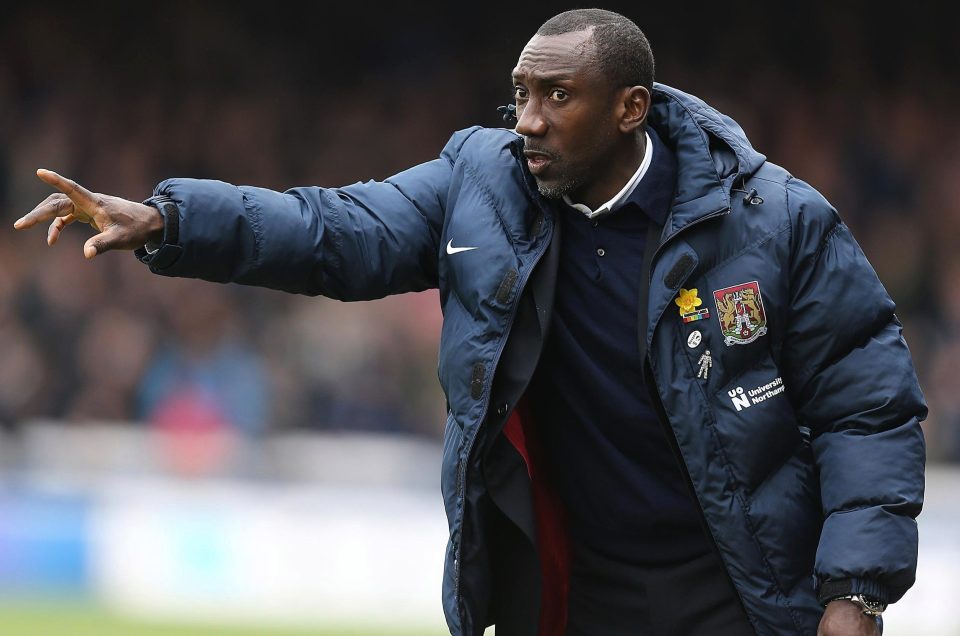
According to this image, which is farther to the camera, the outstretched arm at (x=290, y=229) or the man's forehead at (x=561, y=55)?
the man's forehead at (x=561, y=55)

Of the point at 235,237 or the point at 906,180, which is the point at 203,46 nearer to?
the point at 906,180

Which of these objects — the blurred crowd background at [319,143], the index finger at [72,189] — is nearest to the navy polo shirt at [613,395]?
the index finger at [72,189]

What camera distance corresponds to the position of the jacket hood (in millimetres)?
3252

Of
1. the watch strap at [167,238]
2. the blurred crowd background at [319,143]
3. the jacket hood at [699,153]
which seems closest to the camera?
the watch strap at [167,238]

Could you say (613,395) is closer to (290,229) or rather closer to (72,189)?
(290,229)

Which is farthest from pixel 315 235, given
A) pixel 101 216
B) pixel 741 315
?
pixel 741 315

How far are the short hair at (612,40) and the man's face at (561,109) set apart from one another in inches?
0.8

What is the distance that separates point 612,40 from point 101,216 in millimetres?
1121

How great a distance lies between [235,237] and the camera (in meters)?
3.23

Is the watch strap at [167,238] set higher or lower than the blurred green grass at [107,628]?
higher

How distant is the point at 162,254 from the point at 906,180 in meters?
7.95

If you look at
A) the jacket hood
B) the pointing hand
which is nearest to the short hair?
the jacket hood

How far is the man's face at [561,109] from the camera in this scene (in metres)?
3.31

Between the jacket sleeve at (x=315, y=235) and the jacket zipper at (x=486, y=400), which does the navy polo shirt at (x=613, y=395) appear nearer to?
the jacket zipper at (x=486, y=400)
